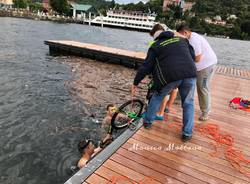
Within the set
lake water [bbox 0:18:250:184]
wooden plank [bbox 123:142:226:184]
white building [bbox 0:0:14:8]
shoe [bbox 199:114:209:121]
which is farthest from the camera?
white building [bbox 0:0:14:8]

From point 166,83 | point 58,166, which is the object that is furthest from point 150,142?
point 58,166

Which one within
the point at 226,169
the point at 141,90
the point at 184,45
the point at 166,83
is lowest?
the point at 141,90

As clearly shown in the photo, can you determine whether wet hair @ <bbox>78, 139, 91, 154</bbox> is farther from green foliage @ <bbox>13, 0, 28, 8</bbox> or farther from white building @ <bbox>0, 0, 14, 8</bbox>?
green foliage @ <bbox>13, 0, 28, 8</bbox>

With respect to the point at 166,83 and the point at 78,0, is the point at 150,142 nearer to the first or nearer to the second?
the point at 166,83

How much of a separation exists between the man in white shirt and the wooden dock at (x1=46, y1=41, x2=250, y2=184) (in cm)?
66

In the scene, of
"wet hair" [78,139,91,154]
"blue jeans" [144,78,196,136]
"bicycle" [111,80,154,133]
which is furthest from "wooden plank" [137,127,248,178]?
"wet hair" [78,139,91,154]

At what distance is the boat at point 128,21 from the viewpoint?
86.2 metres

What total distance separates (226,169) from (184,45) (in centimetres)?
224

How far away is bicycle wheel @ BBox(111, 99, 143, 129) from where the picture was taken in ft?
20.1

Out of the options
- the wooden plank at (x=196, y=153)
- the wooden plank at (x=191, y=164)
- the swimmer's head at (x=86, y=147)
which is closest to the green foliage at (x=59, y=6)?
the swimmer's head at (x=86, y=147)

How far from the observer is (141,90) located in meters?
12.5

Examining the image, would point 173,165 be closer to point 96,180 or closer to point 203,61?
point 96,180

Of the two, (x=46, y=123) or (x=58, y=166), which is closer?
(x=58, y=166)

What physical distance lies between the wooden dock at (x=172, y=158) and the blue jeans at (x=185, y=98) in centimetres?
39
